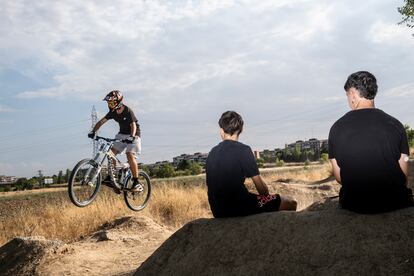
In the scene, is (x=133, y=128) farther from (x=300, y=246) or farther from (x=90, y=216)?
(x=300, y=246)

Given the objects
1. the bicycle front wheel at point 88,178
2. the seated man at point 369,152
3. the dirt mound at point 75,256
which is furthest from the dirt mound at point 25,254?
the seated man at point 369,152

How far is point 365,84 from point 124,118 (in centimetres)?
725

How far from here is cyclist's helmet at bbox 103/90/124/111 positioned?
33.8ft

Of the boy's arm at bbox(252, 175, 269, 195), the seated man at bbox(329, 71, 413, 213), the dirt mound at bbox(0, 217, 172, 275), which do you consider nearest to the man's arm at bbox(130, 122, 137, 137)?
the dirt mound at bbox(0, 217, 172, 275)

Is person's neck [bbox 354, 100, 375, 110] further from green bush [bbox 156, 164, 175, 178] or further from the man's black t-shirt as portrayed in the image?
green bush [bbox 156, 164, 175, 178]

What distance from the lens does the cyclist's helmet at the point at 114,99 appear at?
10.3 meters

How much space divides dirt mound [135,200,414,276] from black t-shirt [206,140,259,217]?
148 mm

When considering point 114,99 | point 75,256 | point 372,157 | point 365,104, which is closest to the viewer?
point 372,157

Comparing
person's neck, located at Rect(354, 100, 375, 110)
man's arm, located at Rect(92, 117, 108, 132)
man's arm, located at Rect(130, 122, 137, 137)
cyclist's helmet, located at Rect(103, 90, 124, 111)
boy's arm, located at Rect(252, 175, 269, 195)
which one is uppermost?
cyclist's helmet, located at Rect(103, 90, 124, 111)

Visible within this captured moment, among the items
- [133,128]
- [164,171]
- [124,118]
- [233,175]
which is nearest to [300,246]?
[233,175]

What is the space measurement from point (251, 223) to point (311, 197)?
1419 centimetres

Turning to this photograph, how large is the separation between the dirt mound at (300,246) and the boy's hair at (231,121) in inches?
36.5

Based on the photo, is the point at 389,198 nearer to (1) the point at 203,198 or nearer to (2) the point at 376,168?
(2) the point at 376,168

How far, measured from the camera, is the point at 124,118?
10461 mm
